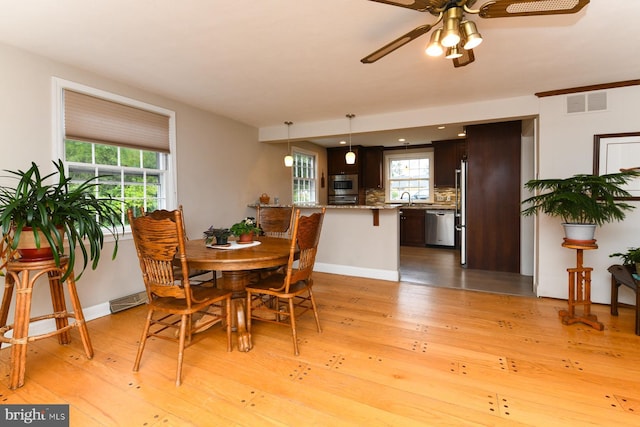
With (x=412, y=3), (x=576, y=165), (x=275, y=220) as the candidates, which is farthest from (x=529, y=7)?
(x=275, y=220)

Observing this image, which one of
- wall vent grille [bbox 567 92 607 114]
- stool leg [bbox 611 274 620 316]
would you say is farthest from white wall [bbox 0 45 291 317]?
stool leg [bbox 611 274 620 316]

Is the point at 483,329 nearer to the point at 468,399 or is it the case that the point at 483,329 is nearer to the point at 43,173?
the point at 468,399

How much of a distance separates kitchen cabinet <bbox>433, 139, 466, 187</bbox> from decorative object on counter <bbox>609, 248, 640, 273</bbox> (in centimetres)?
380

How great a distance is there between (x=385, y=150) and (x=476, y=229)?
345 cm

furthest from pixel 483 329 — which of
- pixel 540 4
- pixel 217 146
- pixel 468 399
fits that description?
pixel 217 146

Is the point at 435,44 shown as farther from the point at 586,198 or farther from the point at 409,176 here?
the point at 409,176

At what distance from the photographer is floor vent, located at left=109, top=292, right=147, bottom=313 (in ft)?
10.3

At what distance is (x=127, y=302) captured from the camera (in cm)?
325

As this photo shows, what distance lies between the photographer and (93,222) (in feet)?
6.97

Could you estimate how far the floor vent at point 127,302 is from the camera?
10.3 ft

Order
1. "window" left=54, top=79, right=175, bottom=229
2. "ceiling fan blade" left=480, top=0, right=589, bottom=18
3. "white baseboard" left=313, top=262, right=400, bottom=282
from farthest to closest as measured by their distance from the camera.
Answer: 1. "white baseboard" left=313, top=262, right=400, bottom=282
2. "window" left=54, top=79, right=175, bottom=229
3. "ceiling fan blade" left=480, top=0, right=589, bottom=18

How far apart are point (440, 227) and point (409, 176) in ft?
4.95

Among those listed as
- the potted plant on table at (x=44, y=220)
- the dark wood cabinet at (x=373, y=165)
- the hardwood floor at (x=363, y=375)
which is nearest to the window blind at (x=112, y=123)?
the potted plant on table at (x=44, y=220)

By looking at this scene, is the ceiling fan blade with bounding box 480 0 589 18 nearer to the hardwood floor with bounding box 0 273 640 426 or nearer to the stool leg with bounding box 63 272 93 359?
the hardwood floor with bounding box 0 273 640 426
